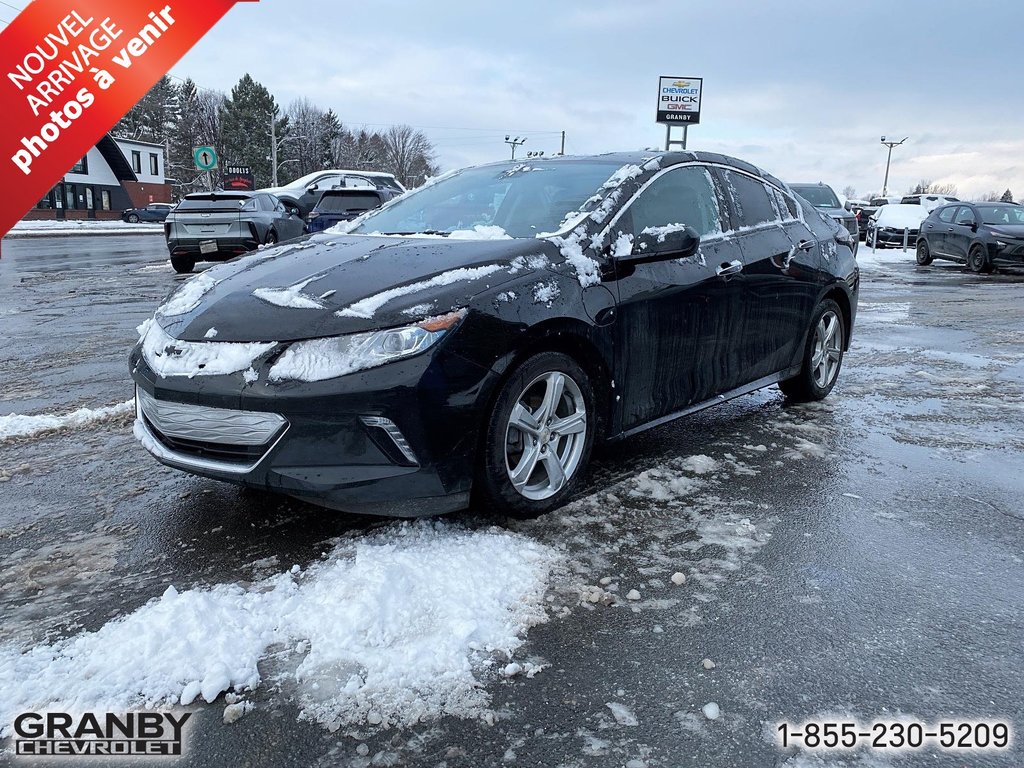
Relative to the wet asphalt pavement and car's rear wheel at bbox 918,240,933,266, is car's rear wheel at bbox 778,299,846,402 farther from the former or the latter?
car's rear wheel at bbox 918,240,933,266

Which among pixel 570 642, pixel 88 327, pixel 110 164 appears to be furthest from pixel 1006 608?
pixel 110 164

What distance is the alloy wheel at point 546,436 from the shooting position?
3.16 m

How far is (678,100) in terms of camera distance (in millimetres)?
36000

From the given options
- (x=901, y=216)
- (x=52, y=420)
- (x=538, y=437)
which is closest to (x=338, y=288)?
(x=538, y=437)

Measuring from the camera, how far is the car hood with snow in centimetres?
283

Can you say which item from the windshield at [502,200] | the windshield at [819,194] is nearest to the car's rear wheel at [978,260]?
the windshield at [819,194]

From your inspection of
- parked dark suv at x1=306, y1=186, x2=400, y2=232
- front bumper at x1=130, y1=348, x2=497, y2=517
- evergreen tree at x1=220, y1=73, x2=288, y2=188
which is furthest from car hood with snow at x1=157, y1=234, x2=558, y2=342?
evergreen tree at x1=220, y1=73, x2=288, y2=188

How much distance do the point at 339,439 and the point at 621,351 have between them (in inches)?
54.4

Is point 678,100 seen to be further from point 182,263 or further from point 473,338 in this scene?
point 473,338

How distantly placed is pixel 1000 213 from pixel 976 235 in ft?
3.49

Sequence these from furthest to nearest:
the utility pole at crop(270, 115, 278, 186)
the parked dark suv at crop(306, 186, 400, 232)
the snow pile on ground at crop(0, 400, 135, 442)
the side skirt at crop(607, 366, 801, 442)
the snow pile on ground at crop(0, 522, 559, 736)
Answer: the utility pole at crop(270, 115, 278, 186), the parked dark suv at crop(306, 186, 400, 232), the snow pile on ground at crop(0, 400, 135, 442), the side skirt at crop(607, 366, 801, 442), the snow pile on ground at crop(0, 522, 559, 736)

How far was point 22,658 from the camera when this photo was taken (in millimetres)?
2270

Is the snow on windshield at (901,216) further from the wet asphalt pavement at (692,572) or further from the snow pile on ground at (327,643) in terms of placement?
the snow pile on ground at (327,643)

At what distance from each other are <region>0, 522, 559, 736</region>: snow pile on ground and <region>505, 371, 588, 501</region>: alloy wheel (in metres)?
0.47
